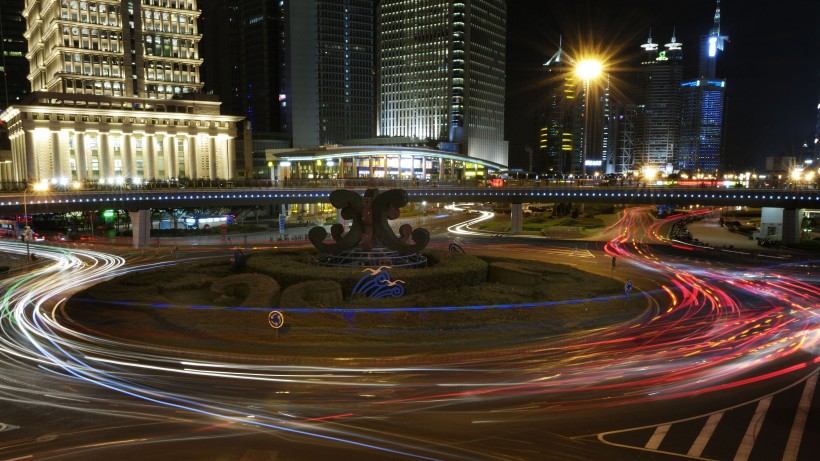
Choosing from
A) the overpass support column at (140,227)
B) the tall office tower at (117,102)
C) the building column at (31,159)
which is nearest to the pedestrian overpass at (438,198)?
the overpass support column at (140,227)

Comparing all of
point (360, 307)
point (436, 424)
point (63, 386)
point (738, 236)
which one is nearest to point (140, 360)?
point (63, 386)

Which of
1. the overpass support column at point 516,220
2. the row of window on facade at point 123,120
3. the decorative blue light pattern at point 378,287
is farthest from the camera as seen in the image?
the row of window on facade at point 123,120

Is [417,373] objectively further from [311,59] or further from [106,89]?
[311,59]

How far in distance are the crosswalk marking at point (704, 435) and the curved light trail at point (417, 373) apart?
1881 mm

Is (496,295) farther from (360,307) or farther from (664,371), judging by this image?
(664,371)

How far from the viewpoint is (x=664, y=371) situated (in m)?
22.2

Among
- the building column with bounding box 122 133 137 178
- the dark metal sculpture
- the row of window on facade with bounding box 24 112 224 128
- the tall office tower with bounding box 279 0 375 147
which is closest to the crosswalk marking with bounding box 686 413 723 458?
the dark metal sculpture

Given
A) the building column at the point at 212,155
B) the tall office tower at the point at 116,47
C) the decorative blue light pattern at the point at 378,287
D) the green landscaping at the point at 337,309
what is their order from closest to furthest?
1. the green landscaping at the point at 337,309
2. the decorative blue light pattern at the point at 378,287
3. the tall office tower at the point at 116,47
4. the building column at the point at 212,155

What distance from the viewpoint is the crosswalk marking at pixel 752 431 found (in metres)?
15.5

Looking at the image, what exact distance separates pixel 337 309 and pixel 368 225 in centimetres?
1076

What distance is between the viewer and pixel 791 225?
235 feet

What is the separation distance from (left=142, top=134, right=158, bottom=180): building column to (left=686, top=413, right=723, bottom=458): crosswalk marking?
398ft

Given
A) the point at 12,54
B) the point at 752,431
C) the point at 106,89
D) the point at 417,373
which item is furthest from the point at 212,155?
the point at 752,431

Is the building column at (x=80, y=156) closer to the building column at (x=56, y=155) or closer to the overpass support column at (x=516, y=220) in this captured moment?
the building column at (x=56, y=155)
